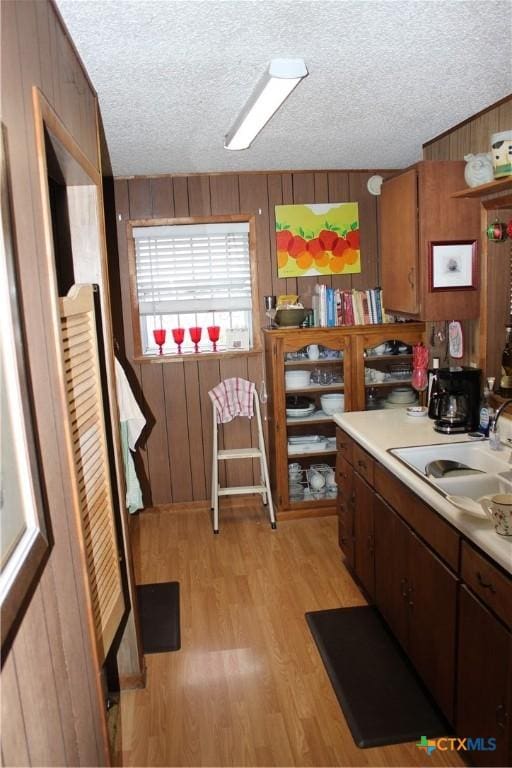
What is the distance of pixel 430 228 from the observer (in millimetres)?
3066

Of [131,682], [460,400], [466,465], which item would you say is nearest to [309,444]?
[460,400]

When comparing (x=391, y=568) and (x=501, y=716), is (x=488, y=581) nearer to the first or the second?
(x=501, y=716)

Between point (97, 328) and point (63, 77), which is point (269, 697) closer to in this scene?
point (97, 328)

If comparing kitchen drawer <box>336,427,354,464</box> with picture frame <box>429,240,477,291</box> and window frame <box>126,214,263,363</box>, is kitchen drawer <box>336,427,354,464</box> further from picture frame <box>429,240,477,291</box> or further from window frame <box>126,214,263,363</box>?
window frame <box>126,214,263,363</box>

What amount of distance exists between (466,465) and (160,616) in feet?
5.77

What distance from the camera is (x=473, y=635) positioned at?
1.92m

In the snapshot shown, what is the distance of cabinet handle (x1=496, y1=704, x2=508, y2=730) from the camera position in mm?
1735

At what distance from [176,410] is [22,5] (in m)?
3.33

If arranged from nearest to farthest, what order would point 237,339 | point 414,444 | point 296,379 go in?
1. point 414,444
2. point 296,379
3. point 237,339

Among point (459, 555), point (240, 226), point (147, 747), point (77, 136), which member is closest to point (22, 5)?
point (77, 136)

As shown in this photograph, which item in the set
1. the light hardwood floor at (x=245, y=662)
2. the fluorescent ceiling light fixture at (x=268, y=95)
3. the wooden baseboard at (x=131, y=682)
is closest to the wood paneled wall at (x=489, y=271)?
the fluorescent ceiling light fixture at (x=268, y=95)

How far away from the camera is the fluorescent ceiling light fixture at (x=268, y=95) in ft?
6.95

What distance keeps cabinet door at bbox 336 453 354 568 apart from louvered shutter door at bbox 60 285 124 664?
1.45 metres

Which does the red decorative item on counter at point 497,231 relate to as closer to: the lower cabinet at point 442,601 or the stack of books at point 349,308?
the lower cabinet at point 442,601
